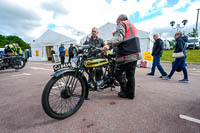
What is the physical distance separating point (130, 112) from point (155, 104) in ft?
2.23

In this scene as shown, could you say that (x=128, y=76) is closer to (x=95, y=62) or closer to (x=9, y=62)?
(x=95, y=62)

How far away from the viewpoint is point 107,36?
10.3 meters

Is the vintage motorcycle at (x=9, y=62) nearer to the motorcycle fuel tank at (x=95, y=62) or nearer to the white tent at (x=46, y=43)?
the white tent at (x=46, y=43)

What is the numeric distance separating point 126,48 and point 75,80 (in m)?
1.23

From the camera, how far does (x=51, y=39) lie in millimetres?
13867

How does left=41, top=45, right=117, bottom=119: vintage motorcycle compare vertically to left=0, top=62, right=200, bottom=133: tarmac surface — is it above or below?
above

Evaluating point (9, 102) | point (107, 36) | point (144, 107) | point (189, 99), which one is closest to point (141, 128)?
point (144, 107)

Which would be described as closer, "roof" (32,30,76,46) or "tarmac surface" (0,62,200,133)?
"tarmac surface" (0,62,200,133)

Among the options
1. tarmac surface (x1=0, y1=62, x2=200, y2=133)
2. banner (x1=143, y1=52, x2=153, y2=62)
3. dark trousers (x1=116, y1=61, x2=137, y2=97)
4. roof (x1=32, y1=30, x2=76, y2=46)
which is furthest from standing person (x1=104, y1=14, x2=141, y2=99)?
roof (x1=32, y1=30, x2=76, y2=46)

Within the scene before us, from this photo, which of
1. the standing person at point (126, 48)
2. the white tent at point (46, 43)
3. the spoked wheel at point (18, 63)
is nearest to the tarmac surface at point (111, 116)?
the standing person at point (126, 48)

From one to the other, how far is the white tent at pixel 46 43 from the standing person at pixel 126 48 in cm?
1050

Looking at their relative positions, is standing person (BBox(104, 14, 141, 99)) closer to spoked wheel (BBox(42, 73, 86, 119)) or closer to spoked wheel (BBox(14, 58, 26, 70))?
spoked wheel (BBox(42, 73, 86, 119))

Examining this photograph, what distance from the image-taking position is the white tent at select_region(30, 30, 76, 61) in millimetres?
12844

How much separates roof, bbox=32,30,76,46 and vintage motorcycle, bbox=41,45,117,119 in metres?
10.1
